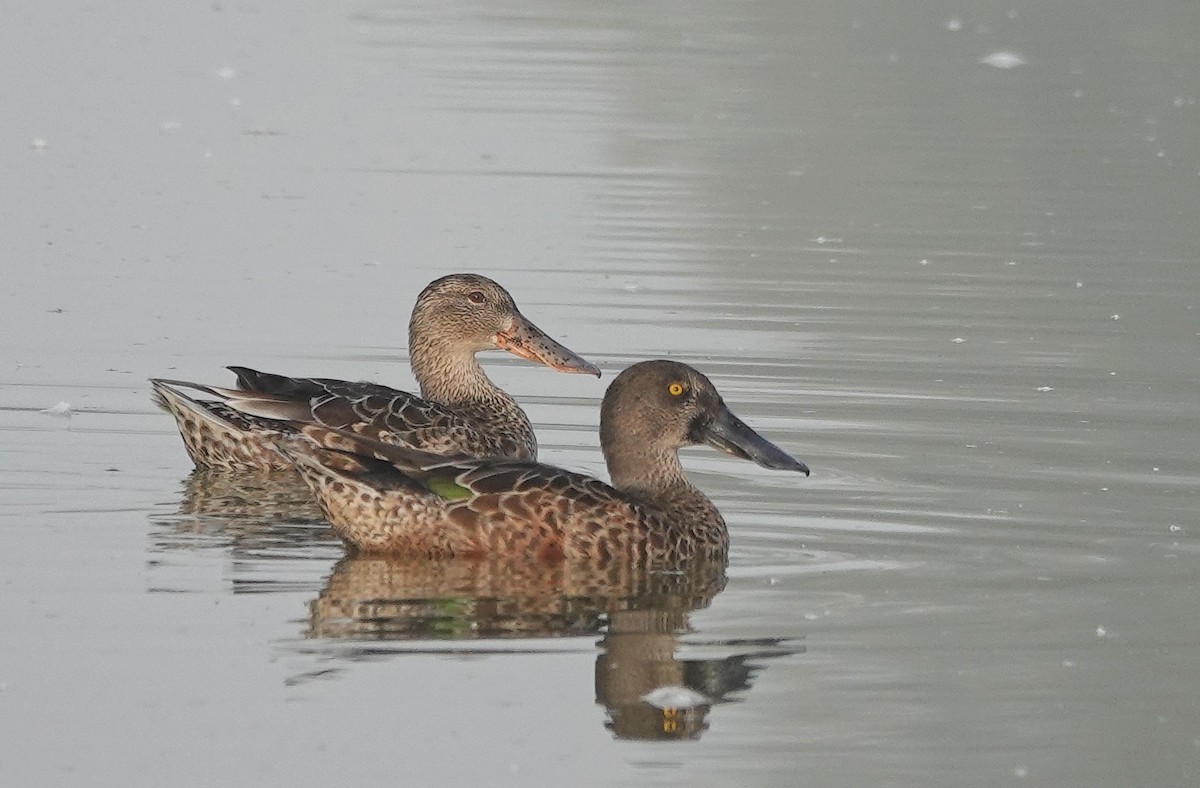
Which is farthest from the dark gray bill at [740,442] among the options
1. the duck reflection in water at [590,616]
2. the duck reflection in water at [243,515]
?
the duck reflection in water at [243,515]

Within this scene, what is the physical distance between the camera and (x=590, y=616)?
25.6ft

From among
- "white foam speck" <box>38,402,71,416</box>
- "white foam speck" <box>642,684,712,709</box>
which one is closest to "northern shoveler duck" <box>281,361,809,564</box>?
"white foam speck" <box>642,684,712,709</box>

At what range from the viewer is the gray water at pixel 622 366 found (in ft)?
21.9

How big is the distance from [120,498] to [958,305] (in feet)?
19.4

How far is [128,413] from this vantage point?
10.8m

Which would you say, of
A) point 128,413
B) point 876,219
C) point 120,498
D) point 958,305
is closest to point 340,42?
point 876,219

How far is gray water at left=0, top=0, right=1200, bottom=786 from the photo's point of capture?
666 centimetres

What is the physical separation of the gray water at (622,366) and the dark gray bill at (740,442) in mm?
271

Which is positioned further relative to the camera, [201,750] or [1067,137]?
[1067,137]

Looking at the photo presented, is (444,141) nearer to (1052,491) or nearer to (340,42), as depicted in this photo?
(340,42)

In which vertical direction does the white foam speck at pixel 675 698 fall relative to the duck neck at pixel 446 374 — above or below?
below

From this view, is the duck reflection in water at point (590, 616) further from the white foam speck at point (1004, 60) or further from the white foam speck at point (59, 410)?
the white foam speck at point (1004, 60)

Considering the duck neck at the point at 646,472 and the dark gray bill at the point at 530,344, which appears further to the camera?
the dark gray bill at the point at 530,344

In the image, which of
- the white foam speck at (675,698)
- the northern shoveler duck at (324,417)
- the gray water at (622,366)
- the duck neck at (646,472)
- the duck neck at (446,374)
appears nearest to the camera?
the gray water at (622,366)
